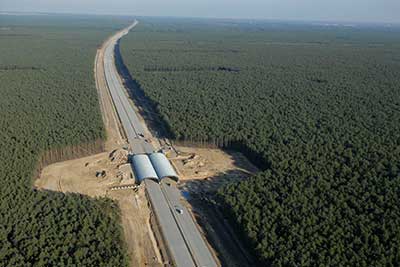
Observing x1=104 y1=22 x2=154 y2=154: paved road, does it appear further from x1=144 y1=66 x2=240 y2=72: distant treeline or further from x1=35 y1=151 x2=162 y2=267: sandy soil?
x1=144 y1=66 x2=240 y2=72: distant treeline

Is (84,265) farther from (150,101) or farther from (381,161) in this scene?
(150,101)

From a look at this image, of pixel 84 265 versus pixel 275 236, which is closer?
pixel 84 265

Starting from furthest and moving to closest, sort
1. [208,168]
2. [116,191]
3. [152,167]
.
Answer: [208,168] < [152,167] < [116,191]

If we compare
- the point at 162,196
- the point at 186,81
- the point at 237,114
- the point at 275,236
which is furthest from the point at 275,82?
the point at 275,236

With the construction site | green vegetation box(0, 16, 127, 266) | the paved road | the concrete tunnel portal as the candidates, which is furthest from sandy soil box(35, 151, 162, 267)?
the paved road

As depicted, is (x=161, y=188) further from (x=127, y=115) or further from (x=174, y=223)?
(x=127, y=115)

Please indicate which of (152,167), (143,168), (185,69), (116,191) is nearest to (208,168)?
(152,167)
